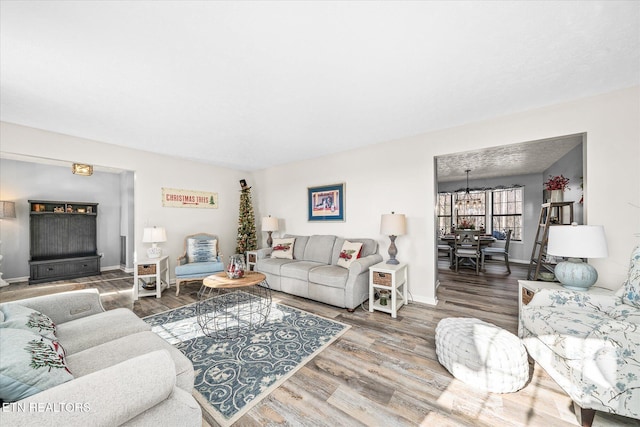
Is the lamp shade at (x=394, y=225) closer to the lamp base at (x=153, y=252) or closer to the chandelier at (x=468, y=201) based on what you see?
the lamp base at (x=153, y=252)

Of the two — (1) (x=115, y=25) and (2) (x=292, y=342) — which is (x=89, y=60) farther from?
(2) (x=292, y=342)

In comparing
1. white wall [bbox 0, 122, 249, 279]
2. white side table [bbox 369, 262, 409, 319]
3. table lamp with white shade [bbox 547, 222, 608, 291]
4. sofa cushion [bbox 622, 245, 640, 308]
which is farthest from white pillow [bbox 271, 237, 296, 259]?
sofa cushion [bbox 622, 245, 640, 308]

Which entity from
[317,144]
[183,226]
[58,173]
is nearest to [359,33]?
[317,144]

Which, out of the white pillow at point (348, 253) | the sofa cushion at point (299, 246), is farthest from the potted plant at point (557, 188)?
the sofa cushion at point (299, 246)

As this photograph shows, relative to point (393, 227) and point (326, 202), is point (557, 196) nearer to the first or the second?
point (393, 227)

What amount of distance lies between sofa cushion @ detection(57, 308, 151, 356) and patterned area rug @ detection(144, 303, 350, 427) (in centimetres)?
64

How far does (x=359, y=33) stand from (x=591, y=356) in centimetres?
258

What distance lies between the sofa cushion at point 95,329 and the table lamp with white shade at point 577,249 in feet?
12.1

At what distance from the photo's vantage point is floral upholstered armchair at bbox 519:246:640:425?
1358mm

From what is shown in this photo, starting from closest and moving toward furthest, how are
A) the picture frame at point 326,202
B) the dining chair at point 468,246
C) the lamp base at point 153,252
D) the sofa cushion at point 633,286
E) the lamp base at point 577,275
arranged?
the sofa cushion at point 633,286 < the lamp base at point 577,275 < the lamp base at point 153,252 < the picture frame at point 326,202 < the dining chair at point 468,246

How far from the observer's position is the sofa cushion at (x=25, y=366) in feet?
2.83

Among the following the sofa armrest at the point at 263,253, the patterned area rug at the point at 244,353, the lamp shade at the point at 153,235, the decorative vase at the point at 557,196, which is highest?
the decorative vase at the point at 557,196

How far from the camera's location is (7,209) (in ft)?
15.0

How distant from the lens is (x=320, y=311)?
3.23 meters
